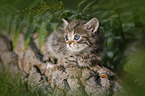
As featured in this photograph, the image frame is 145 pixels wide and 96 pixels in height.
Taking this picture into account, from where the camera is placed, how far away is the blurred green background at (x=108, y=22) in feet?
7.96

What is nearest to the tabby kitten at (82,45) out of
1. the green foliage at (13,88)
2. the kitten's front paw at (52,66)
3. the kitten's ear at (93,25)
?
the kitten's ear at (93,25)

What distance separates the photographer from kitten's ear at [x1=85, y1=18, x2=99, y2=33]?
2.28 meters

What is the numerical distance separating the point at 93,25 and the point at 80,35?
0.98 ft

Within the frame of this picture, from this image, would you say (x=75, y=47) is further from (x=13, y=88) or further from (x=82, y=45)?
(x=13, y=88)

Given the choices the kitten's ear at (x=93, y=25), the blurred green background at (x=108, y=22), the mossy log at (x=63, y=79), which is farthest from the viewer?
the blurred green background at (x=108, y=22)

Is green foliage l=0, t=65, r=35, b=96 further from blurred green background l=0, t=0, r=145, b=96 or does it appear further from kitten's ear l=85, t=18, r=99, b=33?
kitten's ear l=85, t=18, r=99, b=33

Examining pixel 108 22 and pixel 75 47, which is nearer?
pixel 75 47

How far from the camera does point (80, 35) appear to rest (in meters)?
2.42

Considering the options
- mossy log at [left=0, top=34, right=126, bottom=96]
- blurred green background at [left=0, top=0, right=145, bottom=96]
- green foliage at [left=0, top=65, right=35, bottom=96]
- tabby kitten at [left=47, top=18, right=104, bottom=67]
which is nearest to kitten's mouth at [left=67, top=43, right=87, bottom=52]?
tabby kitten at [left=47, top=18, right=104, bottom=67]

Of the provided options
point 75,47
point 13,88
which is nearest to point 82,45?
point 75,47

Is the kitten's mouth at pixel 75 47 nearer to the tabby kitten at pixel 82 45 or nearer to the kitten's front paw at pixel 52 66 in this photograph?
the tabby kitten at pixel 82 45

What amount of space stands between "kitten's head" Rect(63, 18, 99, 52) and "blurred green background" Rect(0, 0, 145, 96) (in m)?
0.23

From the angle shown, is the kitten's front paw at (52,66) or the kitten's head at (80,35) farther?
the kitten's front paw at (52,66)

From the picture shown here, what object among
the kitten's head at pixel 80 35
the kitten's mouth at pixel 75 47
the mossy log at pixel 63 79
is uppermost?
the kitten's head at pixel 80 35
